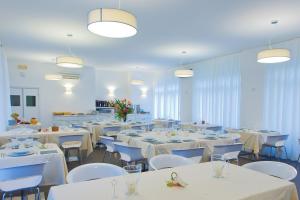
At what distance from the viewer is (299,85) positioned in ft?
17.3

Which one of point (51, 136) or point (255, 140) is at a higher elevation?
point (51, 136)

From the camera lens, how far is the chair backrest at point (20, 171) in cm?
224

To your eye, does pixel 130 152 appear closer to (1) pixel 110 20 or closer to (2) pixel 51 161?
(2) pixel 51 161

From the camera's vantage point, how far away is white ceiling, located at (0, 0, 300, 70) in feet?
11.4

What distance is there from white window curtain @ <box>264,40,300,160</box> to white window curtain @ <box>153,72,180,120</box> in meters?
4.07

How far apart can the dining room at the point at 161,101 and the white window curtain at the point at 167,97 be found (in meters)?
0.07

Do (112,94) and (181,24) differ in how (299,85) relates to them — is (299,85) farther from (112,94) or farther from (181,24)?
(112,94)

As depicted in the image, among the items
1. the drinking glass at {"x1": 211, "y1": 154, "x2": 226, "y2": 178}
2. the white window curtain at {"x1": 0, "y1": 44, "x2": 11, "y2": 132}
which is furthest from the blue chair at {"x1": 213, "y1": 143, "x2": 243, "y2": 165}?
the white window curtain at {"x1": 0, "y1": 44, "x2": 11, "y2": 132}

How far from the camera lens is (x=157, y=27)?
14.9 ft

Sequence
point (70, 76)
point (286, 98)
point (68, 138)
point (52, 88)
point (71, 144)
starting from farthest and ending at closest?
point (70, 76)
point (52, 88)
point (286, 98)
point (71, 144)
point (68, 138)

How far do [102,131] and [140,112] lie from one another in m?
4.28

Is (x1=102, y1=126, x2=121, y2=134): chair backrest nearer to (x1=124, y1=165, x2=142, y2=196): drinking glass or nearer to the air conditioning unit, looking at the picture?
the air conditioning unit

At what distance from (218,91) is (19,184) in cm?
652

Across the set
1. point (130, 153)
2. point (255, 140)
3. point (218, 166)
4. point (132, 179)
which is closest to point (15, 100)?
point (130, 153)
